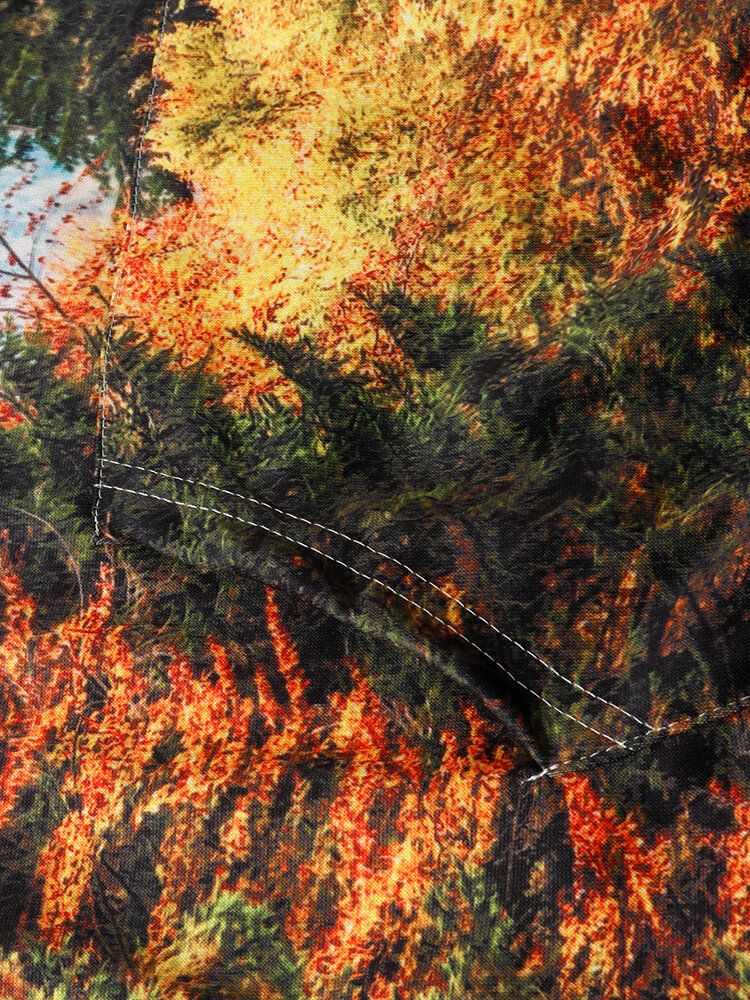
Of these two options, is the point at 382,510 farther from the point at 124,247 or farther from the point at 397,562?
the point at 124,247

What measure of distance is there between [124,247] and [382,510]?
33 cm

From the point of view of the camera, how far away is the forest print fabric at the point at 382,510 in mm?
777

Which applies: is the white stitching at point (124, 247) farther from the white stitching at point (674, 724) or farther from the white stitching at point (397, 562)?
the white stitching at point (674, 724)

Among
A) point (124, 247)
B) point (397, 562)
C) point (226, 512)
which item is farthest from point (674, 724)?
point (124, 247)

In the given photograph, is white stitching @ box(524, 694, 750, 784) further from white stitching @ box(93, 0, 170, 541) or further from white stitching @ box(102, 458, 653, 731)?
white stitching @ box(93, 0, 170, 541)

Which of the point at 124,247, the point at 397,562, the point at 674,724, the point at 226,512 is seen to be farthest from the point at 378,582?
the point at 124,247

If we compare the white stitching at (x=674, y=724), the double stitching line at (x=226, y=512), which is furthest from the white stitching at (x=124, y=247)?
the white stitching at (x=674, y=724)

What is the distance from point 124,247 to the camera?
0.86 m

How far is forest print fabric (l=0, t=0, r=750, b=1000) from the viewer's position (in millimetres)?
777

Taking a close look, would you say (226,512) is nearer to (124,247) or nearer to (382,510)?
(382,510)

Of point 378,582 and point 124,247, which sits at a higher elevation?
point 124,247

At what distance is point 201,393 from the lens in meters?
0.83

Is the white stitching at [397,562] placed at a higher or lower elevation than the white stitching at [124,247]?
lower

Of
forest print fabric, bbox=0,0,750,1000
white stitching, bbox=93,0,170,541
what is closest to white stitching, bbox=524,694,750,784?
forest print fabric, bbox=0,0,750,1000
